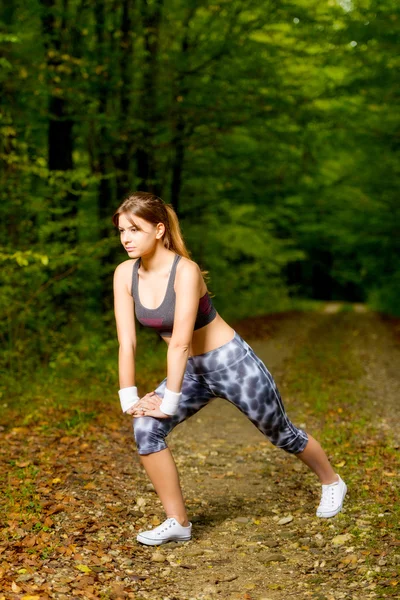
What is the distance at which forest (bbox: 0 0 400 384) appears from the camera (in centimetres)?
855

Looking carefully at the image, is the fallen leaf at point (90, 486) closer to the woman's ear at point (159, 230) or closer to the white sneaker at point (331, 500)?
the white sneaker at point (331, 500)

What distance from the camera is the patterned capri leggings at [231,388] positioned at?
391 centimetres

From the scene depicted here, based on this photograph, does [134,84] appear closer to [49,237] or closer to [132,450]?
[49,237]

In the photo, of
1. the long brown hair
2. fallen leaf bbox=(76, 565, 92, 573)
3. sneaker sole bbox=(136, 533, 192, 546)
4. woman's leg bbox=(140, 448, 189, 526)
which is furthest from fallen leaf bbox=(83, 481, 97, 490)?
the long brown hair

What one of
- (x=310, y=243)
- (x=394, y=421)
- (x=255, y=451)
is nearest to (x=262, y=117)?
(x=394, y=421)

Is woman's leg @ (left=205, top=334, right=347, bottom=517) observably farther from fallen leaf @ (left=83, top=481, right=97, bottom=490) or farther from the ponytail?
fallen leaf @ (left=83, top=481, right=97, bottom=490)

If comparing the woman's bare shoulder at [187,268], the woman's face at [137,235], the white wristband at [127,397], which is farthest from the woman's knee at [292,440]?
the woman's face at [137,235]

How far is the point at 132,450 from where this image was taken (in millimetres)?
6262

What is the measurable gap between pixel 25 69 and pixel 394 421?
6.40 meters

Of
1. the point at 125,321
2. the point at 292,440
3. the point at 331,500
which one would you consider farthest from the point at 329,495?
the point at 125,321

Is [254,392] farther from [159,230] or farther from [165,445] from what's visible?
[159,230]

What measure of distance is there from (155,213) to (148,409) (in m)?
1.11

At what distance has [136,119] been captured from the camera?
1108 centimetres

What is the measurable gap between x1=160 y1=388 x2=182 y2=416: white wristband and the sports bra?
0.35 metres
